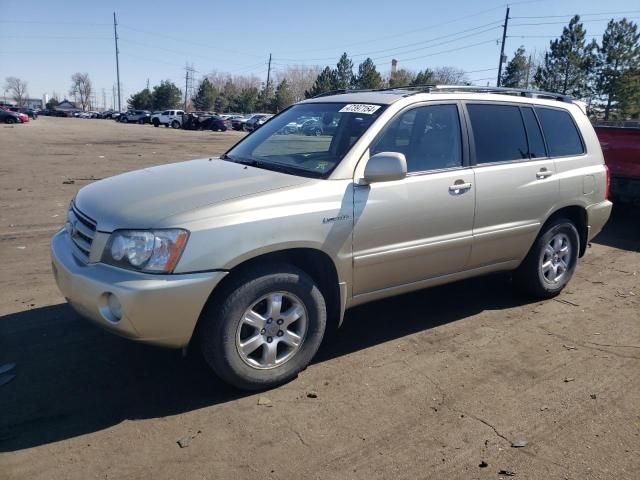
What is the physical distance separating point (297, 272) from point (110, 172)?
11.6m

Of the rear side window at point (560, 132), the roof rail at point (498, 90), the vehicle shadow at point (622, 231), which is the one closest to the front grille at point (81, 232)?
the roof rail at point (498, 90)

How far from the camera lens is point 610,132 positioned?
8547 mm

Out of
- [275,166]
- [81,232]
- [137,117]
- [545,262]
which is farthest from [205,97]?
[81,232]

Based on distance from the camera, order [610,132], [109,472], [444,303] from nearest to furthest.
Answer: [109,472], [444,303], [610,132]

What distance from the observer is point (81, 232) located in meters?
3.53

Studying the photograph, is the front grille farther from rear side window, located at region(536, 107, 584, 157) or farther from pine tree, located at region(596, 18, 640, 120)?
pine tree, located at region(596, 18, 640, 120)

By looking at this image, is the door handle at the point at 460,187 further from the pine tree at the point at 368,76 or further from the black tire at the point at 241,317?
the pine tree at the point at 368,76

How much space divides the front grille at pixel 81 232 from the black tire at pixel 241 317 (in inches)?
33.0

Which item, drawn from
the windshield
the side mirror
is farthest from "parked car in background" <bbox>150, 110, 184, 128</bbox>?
the side mirror

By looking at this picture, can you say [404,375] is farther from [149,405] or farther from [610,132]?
[610,132]

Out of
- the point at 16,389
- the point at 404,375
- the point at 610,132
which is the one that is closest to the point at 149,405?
the point at 16,389

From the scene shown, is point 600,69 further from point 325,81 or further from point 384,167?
point 384,167

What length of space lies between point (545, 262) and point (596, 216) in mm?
810

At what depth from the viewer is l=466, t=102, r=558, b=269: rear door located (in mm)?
4547
